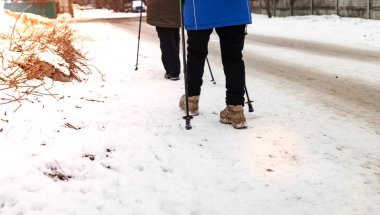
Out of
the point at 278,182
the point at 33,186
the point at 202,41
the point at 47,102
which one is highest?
the point at 202,41

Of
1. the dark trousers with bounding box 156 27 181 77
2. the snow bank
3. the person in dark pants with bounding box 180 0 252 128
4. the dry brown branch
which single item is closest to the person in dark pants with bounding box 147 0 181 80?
the dark trousers with bounding box 156 27 181 77

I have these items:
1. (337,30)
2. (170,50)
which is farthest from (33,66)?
(337,30)

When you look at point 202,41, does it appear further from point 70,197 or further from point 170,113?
point 70,197

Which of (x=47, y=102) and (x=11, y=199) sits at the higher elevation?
(x=47, y=102)

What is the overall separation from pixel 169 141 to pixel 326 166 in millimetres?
1269

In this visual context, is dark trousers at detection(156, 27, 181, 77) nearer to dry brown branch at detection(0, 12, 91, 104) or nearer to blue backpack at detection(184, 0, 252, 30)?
dry brown branch at detection(0, 12, 91, 104)

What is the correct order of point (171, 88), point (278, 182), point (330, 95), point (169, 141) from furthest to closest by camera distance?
1. point (171, 88)
2. point (330, 95)
3. point (169, 141)
4. point (278, 182)

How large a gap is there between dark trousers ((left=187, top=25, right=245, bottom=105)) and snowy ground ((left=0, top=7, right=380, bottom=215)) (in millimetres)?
366

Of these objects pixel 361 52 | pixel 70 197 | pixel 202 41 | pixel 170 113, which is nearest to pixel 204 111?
pixel 170 113

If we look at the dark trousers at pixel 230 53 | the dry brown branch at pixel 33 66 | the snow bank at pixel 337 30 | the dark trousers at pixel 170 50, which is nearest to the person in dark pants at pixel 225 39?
the dark trousers at pixel 230 53

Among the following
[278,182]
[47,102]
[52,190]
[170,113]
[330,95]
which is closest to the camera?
[52,190]

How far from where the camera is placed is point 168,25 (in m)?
6.16

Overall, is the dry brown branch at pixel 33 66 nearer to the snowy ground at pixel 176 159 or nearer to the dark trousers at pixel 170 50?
the snowy ground at pixel 176 159

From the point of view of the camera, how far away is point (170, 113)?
433 centimetres
